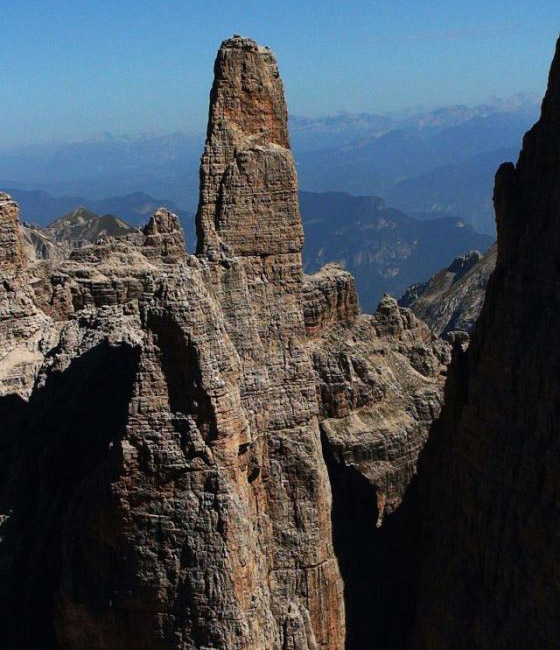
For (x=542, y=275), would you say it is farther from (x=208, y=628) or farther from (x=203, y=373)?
(x=208, y=628)

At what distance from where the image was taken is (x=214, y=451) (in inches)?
758

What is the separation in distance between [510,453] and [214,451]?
247 inches

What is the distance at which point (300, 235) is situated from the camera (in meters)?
25.2

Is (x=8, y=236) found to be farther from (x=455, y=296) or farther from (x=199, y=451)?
(x=455, y=296)

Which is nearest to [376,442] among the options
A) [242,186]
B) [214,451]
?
[242,186]

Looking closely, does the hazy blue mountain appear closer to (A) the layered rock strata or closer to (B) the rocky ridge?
(B) the rocky ridge

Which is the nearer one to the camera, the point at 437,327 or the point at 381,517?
the point at 381,517

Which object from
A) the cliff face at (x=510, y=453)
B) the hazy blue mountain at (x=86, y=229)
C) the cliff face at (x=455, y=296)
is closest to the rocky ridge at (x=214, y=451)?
the cliff face at (x=510, y=453)

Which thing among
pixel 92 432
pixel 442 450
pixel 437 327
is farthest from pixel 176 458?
pixel 437 327

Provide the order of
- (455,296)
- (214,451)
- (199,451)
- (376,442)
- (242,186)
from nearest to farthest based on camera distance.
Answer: (199,451)
(214,451)
(242,186)
(376,442)
(455,296)

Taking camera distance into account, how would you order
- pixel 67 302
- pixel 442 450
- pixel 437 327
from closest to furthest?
1. pixel 442 450
2. pixel 67 302
3. pixel 437 327

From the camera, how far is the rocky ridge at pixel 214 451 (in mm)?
18922

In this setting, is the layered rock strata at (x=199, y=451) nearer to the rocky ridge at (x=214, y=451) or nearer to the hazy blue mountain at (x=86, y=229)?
the rocky ridge at (x=214, y=451)

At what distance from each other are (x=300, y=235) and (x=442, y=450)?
658cm
